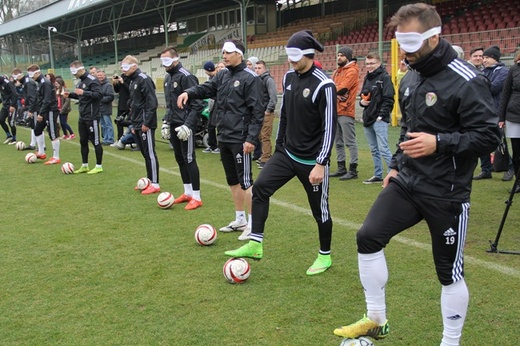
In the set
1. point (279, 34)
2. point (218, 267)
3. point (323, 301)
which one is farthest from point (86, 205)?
point (279, 34)

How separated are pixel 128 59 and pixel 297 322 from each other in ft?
18.9

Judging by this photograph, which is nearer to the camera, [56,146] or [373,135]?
[373,135]

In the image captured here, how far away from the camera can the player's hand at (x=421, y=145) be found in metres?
2.88

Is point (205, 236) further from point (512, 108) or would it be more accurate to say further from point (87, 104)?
point (87, 104)

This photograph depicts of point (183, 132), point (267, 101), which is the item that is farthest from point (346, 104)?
point (183, 132)

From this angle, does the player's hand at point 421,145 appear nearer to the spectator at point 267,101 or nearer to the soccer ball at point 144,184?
the soccer ball at point 144,184

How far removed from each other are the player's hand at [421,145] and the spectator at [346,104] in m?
5.75

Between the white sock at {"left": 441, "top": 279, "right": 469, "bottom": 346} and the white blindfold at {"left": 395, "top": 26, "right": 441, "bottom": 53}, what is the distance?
4.62 feet

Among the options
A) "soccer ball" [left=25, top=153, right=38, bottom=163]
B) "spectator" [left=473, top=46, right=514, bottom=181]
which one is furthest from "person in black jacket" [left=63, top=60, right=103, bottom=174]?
"spectator" [left=473, top=46, right=514, bottom=181]

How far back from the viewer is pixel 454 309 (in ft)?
10.1

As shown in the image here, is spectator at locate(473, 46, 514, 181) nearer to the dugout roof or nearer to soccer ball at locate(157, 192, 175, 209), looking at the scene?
soccer ball at locate(157, 192, 175, 209)

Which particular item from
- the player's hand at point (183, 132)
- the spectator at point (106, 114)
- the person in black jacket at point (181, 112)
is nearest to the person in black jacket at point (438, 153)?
the player's hand at point (183, 132)

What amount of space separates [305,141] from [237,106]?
142 cm

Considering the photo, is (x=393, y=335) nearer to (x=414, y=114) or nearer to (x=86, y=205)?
(x=414, y=114)
